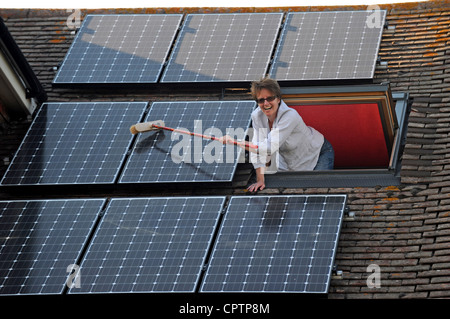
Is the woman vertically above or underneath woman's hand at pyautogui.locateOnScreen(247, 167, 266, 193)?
above

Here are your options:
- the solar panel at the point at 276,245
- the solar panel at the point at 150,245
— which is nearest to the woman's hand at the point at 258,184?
the solar panel at the point at 276,245

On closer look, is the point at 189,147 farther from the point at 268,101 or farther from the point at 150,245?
the point at 150,245

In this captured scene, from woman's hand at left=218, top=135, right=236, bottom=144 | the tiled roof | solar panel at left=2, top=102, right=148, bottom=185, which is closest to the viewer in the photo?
the tiled roof

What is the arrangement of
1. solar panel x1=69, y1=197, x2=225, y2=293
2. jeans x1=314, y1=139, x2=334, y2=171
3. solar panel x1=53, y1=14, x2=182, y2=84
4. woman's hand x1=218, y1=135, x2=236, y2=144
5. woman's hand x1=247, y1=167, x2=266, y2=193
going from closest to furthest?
solar panel x1=69, y1=197, x2=225, y2=293 < woman's hand x1=247, y1=167, x2=266, y2=193 < woman's hand x1=218, y1=135, x2=236, y2=144 < jeans x1=314, y1=139, x2=334, y2=171 < solar panel x1=53, y1=14, x2=182, y2=84

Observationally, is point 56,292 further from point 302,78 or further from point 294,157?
point 302,78

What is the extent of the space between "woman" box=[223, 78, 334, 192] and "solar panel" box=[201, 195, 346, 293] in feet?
2.74

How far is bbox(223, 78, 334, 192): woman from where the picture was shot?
2189cm

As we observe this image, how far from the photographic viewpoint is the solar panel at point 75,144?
22328 millimetres

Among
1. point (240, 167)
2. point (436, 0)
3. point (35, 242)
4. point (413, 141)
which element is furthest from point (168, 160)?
point (436, 0)

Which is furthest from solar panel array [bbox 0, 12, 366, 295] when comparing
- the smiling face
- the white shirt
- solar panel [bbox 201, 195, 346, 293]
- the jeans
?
the jeans

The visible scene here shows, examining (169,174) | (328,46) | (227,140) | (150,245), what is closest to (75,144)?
(169,174)

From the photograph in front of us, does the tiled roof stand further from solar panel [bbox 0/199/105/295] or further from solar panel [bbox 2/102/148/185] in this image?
solar panel [bbox 0/199/105/295]

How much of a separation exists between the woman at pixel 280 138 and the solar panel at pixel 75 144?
2.06 m
